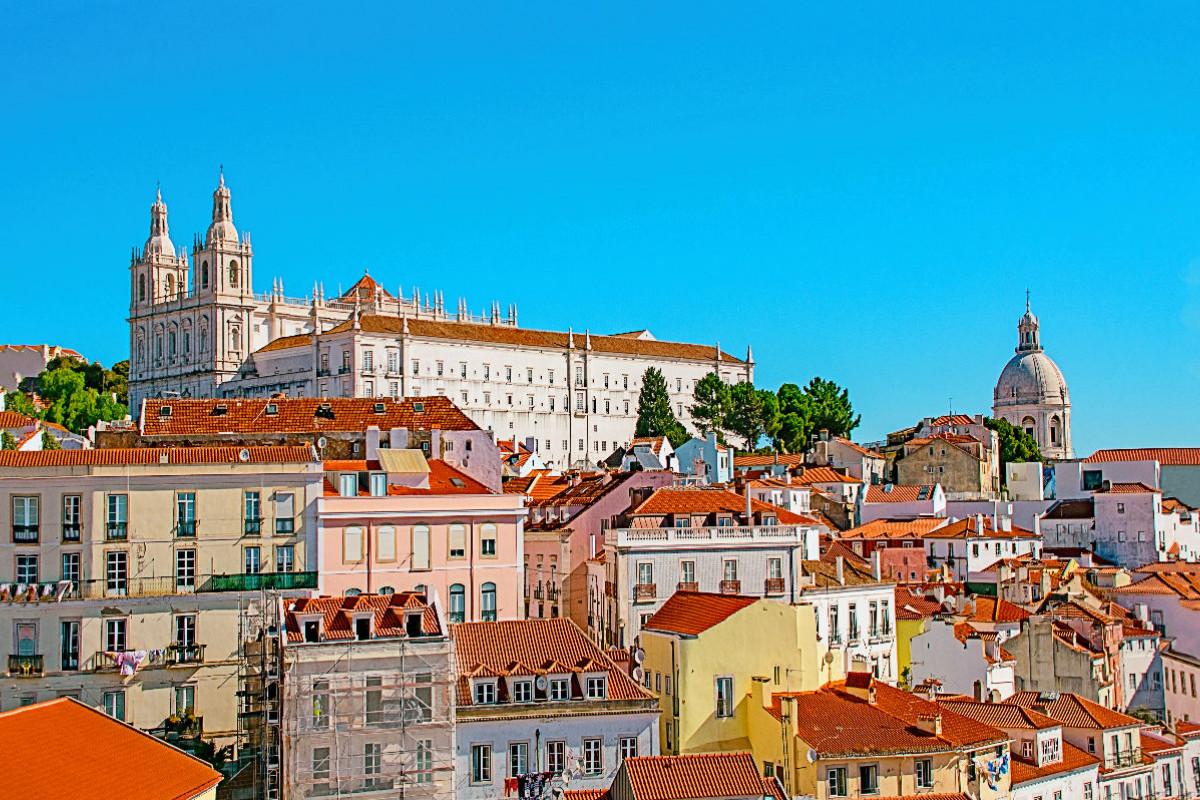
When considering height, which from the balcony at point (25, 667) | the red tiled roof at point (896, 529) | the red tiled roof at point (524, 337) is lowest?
the balcony at point (25, 667)

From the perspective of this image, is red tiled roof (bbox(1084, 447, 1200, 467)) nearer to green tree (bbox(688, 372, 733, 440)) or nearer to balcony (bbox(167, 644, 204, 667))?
green tree (bbox(688, 372, 733, 440))

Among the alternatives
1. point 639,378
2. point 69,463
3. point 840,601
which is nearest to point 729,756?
point 840,601

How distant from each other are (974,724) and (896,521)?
43.9 metres

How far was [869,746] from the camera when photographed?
35.3m

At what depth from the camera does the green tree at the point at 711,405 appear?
488ft

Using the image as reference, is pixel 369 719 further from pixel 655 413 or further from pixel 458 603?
pixel 655 413

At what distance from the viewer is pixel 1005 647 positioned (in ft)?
181

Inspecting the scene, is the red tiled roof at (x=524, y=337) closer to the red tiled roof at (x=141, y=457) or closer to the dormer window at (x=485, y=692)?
the red tiled roof at (x=141, y=457)

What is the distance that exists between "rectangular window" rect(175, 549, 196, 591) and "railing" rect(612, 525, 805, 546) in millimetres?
12182

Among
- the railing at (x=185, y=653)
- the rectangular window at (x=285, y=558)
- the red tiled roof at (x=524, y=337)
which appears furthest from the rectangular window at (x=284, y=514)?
the red tiled roof at (x=524, y=337)

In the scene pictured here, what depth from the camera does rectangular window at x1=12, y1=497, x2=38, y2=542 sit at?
38.7 meters

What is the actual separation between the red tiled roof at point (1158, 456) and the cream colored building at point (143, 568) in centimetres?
6898

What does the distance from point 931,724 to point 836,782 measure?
3.28 meters

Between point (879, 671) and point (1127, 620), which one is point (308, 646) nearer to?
point (879, 671)
